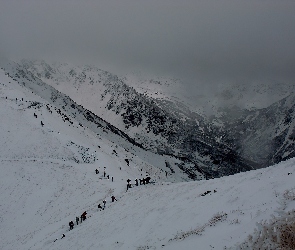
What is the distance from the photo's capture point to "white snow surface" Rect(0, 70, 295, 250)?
13.1 m

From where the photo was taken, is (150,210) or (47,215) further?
(47,215)

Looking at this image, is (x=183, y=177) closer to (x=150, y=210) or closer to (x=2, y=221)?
(x=2, y=221)

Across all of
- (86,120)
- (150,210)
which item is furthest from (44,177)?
(86,120)

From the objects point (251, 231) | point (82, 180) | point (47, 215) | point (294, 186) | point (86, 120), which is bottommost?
point (251, 231)

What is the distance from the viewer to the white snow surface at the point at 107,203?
514 inches

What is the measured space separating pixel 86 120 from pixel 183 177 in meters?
82.1

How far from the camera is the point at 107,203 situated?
3272cm

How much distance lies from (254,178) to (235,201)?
4.52 m

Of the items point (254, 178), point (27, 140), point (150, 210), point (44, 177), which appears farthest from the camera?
point (27, 140)

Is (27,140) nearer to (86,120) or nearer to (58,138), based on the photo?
(58,138)

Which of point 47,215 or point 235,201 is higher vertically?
point 47,215

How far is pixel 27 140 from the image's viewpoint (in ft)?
183

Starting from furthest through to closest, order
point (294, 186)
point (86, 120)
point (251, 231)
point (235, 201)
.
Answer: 1. point (86, 120)
2. point (235, 201)
3. point (294, 186)
4. point (251, 231)

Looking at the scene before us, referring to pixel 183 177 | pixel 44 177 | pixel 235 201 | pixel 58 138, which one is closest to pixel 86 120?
pixel 183 177
